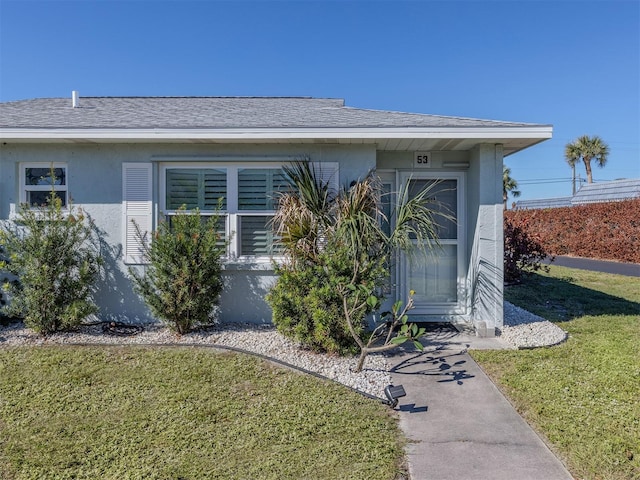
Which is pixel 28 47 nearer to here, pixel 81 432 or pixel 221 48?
pixel 221 48

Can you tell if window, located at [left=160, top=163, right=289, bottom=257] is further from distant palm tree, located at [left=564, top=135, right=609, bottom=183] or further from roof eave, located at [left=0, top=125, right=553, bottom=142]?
distant palm tree, located at [left=564, top=135, right=609, bottom=183]

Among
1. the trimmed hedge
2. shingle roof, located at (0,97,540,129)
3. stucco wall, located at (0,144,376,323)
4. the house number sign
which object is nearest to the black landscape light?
stucco wall, located at (0,144,376,323)

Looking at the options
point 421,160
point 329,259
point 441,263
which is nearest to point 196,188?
point 329,259

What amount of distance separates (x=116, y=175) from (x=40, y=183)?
1242mm

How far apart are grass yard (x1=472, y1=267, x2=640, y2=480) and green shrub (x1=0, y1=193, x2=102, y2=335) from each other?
221 inches

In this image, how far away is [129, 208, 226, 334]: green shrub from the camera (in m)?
5.45

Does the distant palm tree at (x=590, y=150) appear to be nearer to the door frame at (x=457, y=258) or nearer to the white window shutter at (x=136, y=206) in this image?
the door frame at (x=457, y=258)

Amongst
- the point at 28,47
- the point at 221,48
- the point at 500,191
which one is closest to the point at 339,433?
the point at 500,191

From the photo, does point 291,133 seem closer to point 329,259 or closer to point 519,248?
point 329,259

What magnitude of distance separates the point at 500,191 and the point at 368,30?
27.2ft

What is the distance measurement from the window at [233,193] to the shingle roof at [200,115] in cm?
74

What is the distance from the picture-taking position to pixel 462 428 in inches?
Answer: 140

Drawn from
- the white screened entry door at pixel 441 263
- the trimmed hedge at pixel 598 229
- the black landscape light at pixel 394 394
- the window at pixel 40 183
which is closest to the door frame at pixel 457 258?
the white screened entry door at pixel 441 263

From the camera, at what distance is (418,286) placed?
6.88 metres
